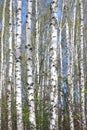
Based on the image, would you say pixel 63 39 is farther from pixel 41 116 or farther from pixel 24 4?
pixel 41 116

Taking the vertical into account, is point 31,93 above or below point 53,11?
below

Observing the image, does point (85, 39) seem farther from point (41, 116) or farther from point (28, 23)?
point (28, 23)

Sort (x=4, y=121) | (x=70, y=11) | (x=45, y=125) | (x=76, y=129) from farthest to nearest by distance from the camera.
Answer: (x=70, y=11), (x=4, y=121), (x=76, y=129), (x=45, y=125)

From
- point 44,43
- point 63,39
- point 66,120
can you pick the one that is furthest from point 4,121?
point 63,39

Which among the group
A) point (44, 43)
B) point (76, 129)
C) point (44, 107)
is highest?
point (44, 43)

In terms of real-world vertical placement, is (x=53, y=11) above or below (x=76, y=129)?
above

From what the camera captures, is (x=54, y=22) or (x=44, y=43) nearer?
(x=54, y=22)

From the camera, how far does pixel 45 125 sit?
15.4 metres

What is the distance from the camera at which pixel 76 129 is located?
16609 mm

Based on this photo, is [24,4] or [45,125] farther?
[24,4]

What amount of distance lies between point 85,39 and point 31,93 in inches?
781

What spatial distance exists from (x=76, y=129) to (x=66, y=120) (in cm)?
85

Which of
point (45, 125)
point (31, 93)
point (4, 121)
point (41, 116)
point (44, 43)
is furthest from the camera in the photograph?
point (44, 43)

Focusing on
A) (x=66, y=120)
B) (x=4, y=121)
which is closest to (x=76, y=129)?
(x=66, y=120)
